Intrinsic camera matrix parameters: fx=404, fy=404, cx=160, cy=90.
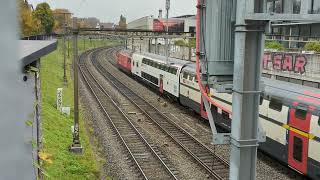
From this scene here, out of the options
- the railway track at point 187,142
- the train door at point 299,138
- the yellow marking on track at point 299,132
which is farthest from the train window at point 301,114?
the railway track at point 187,142

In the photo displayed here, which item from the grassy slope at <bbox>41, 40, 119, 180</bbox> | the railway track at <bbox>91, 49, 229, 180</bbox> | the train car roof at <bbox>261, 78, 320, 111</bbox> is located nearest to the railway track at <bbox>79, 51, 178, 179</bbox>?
the railway track at <bbox>91, 49, 229, 180</bbox>

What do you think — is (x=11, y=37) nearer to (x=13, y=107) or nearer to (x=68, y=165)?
(x=13, y=107)

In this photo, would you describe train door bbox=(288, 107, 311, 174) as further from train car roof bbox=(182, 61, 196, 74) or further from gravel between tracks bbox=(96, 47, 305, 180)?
train car roof bbox=(182, 61, 196, 74)

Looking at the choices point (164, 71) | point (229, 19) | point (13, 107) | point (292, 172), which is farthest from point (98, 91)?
point (13, 107)

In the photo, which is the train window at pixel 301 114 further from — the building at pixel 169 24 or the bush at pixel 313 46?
the building at pixel 169 24

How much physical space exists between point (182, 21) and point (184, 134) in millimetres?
64550

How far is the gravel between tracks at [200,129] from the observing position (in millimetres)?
14227

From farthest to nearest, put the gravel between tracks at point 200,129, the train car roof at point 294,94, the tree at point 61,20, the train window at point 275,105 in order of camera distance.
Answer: the tree at point 61,20, the gravel between tracks at point 200,129, the train window at point 275,105, the train car roof at point 294,94

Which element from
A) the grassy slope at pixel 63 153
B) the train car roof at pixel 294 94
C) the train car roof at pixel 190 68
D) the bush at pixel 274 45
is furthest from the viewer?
the bush at pixel 274 45

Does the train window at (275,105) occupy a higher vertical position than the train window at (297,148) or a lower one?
higher

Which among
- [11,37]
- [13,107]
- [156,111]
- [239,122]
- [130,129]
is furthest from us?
[156,111]

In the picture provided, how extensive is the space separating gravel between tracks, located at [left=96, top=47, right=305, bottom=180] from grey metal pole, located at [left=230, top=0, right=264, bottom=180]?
9.25 m

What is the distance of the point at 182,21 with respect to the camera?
82500mm

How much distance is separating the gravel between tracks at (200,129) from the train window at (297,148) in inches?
58.0
